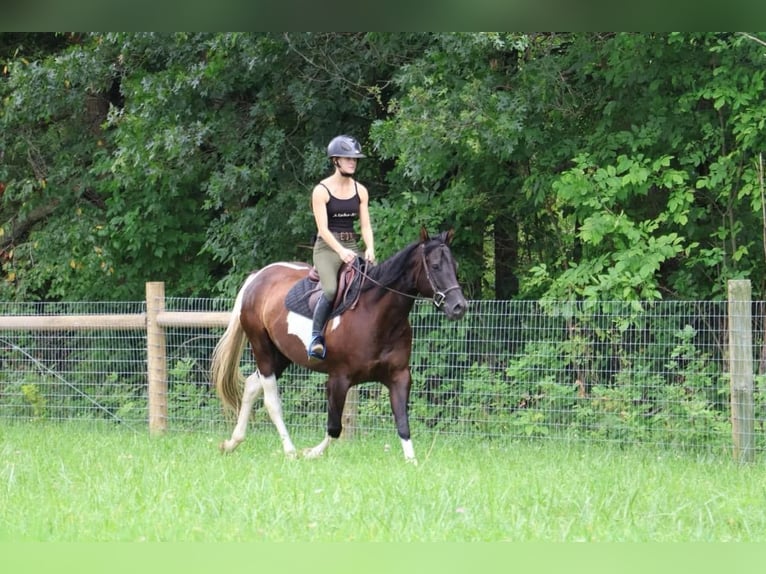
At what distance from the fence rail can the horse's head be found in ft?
6.21

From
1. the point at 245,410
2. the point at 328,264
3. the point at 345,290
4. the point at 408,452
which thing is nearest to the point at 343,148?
the point at 328,264

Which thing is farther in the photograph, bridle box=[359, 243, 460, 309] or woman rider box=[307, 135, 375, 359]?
woman rider box=[307, 135, 375, 359]

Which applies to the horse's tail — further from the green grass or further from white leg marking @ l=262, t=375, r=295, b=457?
the green grass

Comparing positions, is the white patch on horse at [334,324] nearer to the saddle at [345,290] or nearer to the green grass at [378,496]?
the saddle at [345,290]

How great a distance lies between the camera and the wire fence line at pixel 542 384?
852cm

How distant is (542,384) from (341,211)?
2.78m

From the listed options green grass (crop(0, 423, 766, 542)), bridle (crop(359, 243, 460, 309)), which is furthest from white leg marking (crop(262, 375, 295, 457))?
bridle (crop(359, 243, 460, 309))

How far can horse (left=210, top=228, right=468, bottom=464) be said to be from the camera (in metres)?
7.26

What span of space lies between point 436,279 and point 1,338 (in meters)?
7.60

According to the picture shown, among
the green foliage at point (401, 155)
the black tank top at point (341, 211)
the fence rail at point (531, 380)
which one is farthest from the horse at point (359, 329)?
the green foliage at point (401, 155)

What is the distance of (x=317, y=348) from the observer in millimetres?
7656

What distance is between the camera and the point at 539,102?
10.7 meters

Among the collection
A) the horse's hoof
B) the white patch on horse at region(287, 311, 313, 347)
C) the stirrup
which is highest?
the white patch on horse at region(287, 311, 313, 347)

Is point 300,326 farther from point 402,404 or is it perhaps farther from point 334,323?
point 402,404
